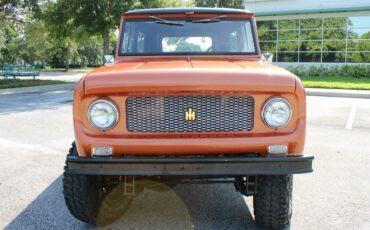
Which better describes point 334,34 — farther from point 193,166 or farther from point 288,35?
point 193,166

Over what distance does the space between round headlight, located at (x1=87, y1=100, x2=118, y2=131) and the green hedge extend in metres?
24.6

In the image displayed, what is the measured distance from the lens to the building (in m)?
26.8

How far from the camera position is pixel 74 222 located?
164 inches

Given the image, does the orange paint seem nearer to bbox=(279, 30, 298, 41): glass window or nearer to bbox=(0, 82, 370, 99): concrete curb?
bbox=(0, 82, 370, 99): concrete curb

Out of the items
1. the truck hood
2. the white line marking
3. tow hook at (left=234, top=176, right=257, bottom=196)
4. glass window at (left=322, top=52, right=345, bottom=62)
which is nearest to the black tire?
tow hook at (left=234, top=176, right=257, bottom=196)

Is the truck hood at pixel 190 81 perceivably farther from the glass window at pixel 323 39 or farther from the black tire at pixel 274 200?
the glass window at pixel 323 39

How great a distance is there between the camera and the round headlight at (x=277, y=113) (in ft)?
11.3

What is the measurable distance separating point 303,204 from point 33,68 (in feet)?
73.8

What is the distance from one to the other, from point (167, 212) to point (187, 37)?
6.08 feet

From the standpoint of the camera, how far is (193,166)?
3283 mm

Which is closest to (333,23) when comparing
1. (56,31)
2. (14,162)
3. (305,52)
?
(305,52)

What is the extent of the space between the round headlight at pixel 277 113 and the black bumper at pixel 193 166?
1.00 feet

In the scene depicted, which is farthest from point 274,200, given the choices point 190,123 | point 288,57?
point 288,57

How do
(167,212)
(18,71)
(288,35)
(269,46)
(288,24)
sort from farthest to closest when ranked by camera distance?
(269,46) < (288,24) < (288,35) < (18,71) < (167,212)
